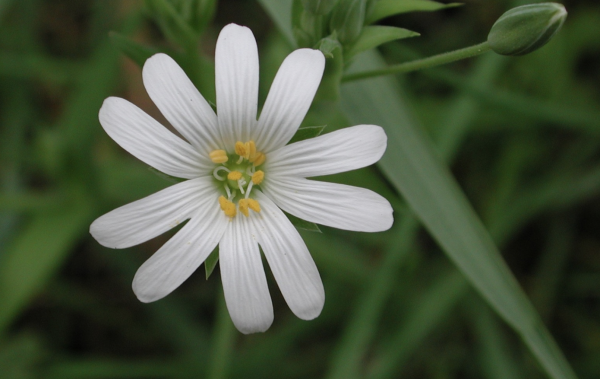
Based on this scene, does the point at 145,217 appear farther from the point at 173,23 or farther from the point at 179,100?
the point at 173,23

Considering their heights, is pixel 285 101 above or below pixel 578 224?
above

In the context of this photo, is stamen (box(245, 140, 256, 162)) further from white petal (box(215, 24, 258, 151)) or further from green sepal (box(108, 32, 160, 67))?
green sepal (box(108, 32, 160, 67))

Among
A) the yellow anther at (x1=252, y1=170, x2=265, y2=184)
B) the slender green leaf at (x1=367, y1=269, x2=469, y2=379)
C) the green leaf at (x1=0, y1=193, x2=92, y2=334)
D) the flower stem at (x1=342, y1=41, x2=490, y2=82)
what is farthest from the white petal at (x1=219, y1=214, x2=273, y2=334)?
the green leaf at (x1=0, y1=193, x2=92, y2=334)

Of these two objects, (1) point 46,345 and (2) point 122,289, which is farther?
(2) point 122,289

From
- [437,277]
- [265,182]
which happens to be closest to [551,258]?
[437,277]

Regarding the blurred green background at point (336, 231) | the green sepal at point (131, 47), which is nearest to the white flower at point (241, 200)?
the green sepal at point (131, 47)

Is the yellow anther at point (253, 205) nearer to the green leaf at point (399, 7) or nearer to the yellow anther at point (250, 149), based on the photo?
the yellow anther at point (250, 149)

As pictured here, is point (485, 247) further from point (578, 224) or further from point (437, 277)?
point (578, 224)

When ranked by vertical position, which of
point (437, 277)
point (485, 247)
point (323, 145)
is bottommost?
point (437, 277)
